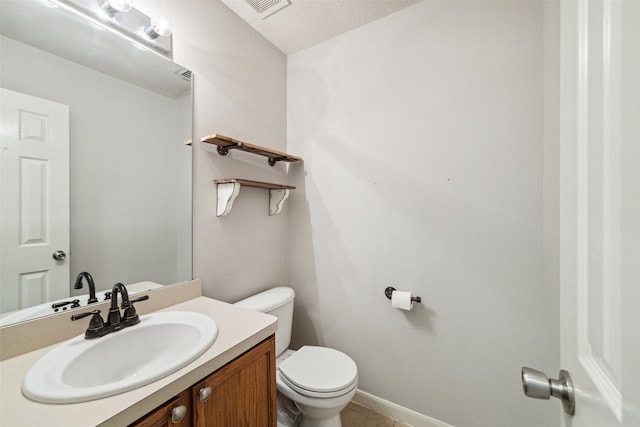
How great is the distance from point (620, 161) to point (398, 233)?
4.11ft

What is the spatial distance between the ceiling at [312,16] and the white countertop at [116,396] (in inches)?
69.8

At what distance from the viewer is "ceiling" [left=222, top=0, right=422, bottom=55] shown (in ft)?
4.80

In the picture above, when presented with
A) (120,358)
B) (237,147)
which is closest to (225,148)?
(237,147)

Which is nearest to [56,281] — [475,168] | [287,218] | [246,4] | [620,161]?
[287,218]

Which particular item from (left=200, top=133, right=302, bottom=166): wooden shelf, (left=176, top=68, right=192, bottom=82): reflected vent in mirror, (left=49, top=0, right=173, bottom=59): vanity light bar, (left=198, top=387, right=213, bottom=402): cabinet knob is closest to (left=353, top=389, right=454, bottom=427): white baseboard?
(left=198, top=387, right=213, bottom=402): cabinet knob

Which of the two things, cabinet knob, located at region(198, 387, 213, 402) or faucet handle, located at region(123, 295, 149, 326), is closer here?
cabinet knob, located at region(198, 387, 213, 402)

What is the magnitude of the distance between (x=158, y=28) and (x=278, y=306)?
1538 mm

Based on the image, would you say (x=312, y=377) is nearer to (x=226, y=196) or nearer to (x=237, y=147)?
(x=226, y=196)

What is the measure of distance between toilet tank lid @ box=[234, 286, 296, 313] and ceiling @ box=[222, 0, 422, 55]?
1.77 m

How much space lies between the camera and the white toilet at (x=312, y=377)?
1.17 metres

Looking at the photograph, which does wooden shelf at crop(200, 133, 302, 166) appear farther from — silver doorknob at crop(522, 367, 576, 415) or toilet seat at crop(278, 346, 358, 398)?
silver doorknob at crop(522, 367, 576, 415)

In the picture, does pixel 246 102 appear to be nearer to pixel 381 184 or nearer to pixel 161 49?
pixel 161 49

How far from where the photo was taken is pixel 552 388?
0.45 meters

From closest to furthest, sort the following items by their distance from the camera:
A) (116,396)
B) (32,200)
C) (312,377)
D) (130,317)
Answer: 1. (116,396)
2. (32,200)
3. (130,317)
4. (312,377)
